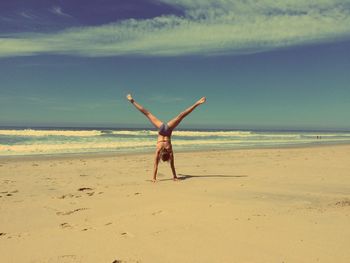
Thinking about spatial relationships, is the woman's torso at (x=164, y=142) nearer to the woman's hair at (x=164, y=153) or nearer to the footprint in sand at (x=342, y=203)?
the woman's hair at (x=164, y=153)

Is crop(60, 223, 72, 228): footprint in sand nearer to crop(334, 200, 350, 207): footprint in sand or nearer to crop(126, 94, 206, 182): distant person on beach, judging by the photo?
crop(334, 200, 350, 207): footprint in sand

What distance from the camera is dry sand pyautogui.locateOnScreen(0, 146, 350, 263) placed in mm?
4305

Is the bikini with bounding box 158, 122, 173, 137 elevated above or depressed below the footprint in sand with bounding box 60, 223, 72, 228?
above

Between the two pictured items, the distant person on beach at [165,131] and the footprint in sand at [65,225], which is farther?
the distant person on beach at [165,131]

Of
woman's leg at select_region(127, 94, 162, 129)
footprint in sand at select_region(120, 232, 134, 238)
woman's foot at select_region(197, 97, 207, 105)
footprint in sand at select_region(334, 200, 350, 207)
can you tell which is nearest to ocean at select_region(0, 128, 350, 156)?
woman's leg at select_region(127, 94, 162, 129)

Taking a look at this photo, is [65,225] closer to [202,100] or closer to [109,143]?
[202,100]

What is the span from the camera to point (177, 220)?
5.61m

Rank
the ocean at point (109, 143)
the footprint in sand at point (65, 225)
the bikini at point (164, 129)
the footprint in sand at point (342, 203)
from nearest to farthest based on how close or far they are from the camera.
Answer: the footprint in sand at point (65, 225) < the footprint in sand at point (342, 203) < the bikini at point (164, 129) < the ocean at point (109, 143)

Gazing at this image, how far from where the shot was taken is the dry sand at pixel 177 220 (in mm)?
4305

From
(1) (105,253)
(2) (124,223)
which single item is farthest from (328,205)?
(1) (105,253)

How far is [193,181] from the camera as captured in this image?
32.8ft

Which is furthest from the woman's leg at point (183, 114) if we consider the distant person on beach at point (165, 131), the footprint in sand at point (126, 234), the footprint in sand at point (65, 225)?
the footprint in sand at point (126, 234)

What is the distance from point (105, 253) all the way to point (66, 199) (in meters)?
3.71

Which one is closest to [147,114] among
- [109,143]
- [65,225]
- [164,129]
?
[164,129]
